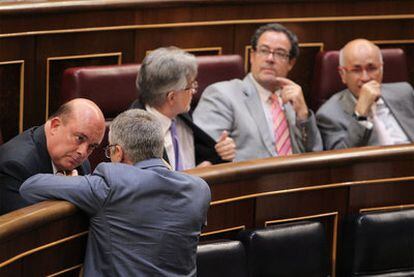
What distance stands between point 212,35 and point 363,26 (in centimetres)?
37

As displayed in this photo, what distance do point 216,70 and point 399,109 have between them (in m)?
0.37

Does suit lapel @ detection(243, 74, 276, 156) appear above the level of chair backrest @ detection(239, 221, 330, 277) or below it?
above

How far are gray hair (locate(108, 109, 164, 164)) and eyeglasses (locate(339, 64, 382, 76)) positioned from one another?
0.80 m

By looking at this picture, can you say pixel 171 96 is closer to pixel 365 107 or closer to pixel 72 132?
pixel 72 132

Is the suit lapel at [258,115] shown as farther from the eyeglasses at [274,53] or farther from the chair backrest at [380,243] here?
the chair backrest at [380,243]

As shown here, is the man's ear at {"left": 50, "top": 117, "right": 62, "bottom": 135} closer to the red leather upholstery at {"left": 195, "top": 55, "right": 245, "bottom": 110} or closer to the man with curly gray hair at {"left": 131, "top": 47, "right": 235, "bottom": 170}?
the man with curly gray hair at {"left": 131, "top": 47, "right": 235, "bottom": 170}

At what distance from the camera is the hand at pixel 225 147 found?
68.8 inches

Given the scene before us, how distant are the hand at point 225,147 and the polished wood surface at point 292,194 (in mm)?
167

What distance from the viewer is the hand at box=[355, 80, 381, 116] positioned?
6.43 ft

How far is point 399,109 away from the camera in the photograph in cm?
205

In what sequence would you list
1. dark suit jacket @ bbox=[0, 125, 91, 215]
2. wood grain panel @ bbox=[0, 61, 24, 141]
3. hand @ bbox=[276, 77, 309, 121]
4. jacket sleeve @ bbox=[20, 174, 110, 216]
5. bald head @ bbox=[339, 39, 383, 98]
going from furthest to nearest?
bald head @ bbox=[339, 39, 383, 98] → hand @ bbox=[276, 77, 309, 121] → wood grain panel @ bbox=[0, 61, 24, 141] → dark suit jacket @ bbox=[0, 125, 91, 215] → jacket sleeve @ bbox=[20, 174, 110, 216]

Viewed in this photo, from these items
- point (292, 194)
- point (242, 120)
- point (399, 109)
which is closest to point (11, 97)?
point (242, 120)

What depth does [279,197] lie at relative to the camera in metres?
1.61

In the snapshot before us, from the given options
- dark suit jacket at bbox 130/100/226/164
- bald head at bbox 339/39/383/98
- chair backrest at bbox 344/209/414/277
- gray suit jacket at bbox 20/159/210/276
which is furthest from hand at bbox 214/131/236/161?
gray suit jacket at bbox 20/159/210/276
